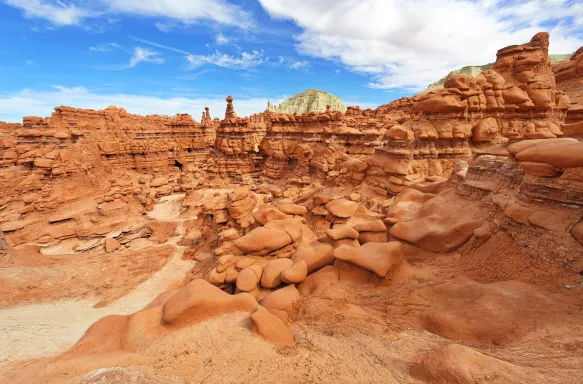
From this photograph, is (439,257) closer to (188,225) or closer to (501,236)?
(501,236)

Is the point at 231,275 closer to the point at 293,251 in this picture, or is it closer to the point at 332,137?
the point at 293,251

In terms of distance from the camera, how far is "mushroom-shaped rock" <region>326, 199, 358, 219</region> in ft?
31.7

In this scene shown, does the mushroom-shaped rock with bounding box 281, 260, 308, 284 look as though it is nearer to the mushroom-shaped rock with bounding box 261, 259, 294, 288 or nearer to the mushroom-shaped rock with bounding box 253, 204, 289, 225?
the mushroom-shaped rock with bounding box 261, 259, 294, 288

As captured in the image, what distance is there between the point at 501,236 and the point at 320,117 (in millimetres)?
17074

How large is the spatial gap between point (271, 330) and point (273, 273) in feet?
7.91

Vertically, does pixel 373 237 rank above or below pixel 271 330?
above

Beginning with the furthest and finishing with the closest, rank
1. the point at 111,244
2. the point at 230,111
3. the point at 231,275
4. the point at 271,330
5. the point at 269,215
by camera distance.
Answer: the point at 230,111 < the point at 111,244 < the point at 269,215 < the point at 231,275 < the point at 271,330

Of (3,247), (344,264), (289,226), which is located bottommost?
(3,247)

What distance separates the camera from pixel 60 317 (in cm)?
870

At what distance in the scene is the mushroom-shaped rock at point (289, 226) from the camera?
8.10 meters

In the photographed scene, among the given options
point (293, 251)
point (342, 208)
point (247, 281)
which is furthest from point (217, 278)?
point (342, 208)

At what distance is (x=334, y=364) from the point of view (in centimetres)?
312

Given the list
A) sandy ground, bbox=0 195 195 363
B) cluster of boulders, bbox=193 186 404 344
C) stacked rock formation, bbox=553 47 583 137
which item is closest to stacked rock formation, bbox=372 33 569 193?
cluster of boulders, bbox=193 186 404 344

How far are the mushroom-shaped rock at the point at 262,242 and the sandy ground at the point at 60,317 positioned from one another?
4.62 m
